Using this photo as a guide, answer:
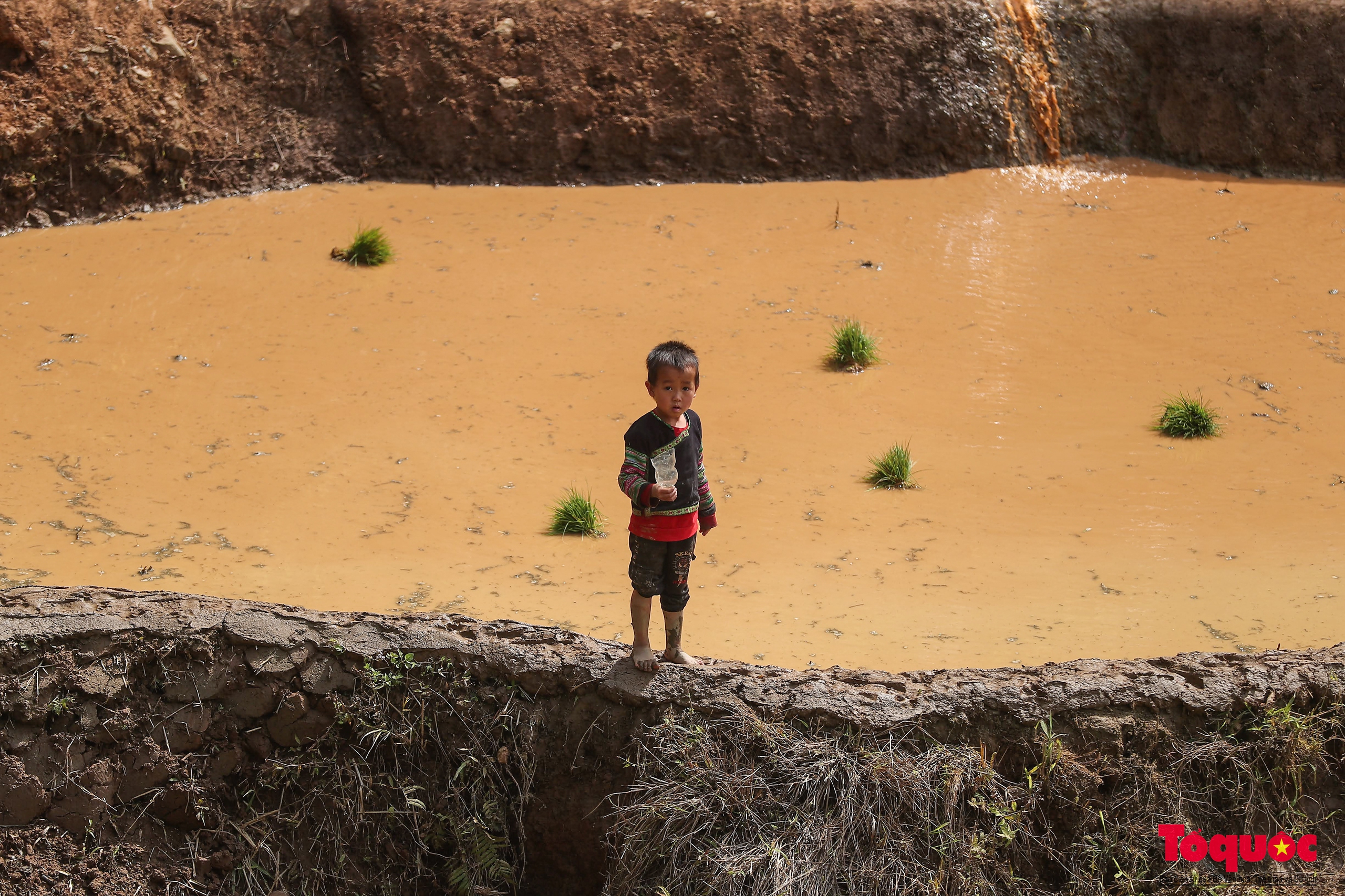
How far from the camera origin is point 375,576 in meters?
5.65

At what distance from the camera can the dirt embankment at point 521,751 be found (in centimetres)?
413

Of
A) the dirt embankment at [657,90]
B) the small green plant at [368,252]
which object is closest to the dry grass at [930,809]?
the small green plant at [368,252]

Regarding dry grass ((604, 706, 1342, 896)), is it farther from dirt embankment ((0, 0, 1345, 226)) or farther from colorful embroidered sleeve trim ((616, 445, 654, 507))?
Answer: dirt embankment ((0, 0, 1345, 226))

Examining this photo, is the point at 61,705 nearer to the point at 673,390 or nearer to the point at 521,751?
the point at 521,751

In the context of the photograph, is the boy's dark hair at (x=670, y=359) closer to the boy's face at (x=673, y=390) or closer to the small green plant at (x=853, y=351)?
the boy's face at (x=673, y=390)

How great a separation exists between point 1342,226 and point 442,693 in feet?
29.0

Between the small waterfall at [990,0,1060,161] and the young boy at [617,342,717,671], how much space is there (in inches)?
310

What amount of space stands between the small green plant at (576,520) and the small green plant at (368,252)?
11.7 ft

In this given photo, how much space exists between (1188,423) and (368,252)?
577cm

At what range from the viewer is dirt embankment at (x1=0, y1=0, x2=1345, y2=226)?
387 inches

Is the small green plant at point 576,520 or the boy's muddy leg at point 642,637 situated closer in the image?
the boy's muddy leg at point 642,637
